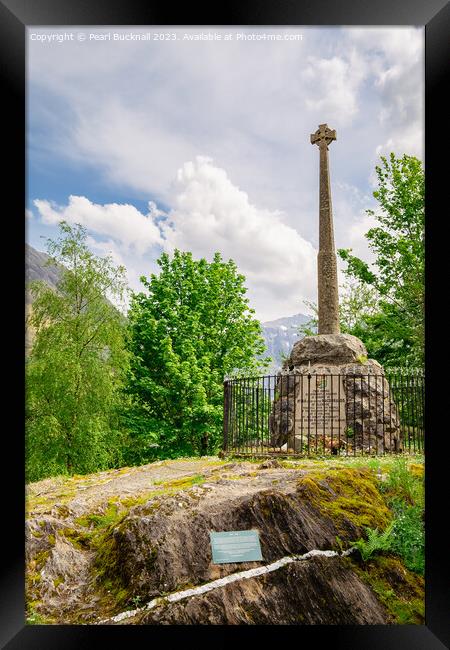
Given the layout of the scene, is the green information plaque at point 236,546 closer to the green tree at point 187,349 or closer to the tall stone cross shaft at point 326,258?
the tall stone cross shaft at point 326,258

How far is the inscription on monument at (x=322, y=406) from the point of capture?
33.6 ft

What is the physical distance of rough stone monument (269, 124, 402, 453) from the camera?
1022 centimetres

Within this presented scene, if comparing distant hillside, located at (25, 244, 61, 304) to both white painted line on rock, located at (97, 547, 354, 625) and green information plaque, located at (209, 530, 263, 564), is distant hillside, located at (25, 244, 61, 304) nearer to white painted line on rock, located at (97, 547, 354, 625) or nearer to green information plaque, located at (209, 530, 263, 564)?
green information plaque, located at (209, 530, 263, 564)

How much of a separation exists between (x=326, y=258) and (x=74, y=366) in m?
5.78

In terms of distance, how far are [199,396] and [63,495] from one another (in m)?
7.96

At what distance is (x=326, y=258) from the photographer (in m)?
11.6

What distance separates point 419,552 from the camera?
444 cm

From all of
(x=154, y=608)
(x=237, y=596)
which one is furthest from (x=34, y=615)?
(x=237, y=596)

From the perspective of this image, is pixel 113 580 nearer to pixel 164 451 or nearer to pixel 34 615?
pixel 34 615
